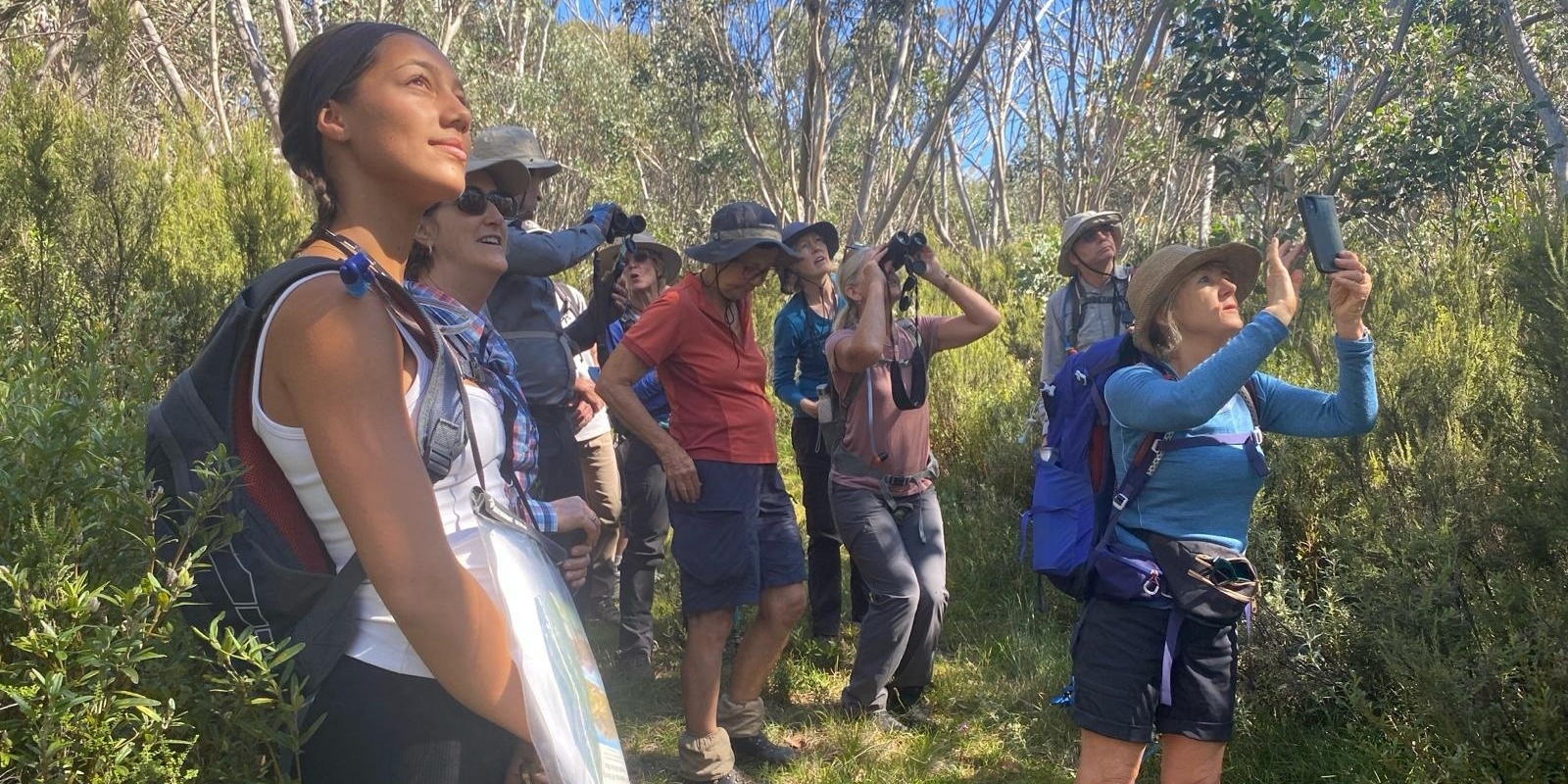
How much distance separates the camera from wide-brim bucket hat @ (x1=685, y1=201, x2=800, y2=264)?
386 cm

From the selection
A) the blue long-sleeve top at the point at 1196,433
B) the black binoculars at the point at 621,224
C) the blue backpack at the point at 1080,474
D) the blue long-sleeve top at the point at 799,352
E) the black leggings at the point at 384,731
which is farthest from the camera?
the blue long-sleeve top at the point at 799,352

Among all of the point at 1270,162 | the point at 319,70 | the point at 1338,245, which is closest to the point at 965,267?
the point at 1270,162

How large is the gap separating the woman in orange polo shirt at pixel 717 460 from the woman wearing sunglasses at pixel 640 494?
89 centimetres

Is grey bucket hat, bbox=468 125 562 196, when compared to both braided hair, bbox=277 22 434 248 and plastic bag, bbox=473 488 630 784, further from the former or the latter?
plastic bag, bbox=473 488 630 784

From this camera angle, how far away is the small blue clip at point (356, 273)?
1237mm

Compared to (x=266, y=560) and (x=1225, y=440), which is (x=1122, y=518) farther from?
(x=266, y=560)

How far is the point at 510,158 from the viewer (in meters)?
3.23

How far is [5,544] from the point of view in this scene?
154 centimetres

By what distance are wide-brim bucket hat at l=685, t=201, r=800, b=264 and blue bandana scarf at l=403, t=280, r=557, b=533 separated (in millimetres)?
1748

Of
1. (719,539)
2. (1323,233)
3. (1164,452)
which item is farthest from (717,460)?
(1323,233)

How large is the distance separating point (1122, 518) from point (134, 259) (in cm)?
373

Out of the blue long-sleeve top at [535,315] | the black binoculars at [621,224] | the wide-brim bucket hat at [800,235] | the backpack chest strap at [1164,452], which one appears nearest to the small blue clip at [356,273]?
the backpack chest strap at [1164,452]

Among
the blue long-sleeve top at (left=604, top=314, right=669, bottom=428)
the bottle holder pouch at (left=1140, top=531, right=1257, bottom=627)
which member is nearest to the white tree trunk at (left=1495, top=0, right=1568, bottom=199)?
the bottle holder pouch at (left=1140, top=531, right=1257, bottom=627)

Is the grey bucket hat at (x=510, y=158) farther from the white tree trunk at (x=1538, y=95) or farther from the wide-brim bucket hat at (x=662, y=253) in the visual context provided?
the white tree trunk at (x=1538, y=95)
